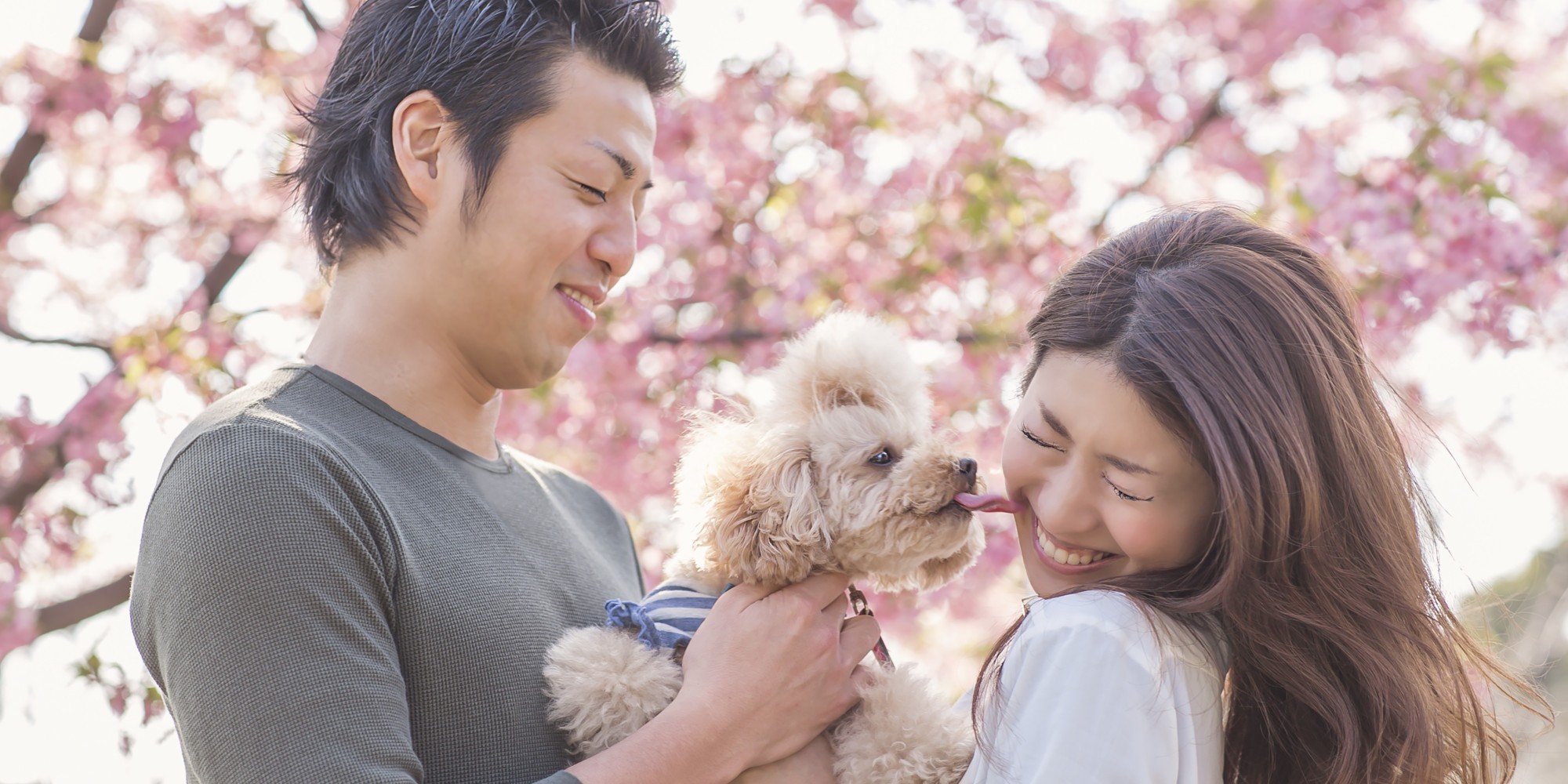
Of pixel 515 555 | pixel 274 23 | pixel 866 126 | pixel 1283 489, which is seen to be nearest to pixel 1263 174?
pixel 866 126

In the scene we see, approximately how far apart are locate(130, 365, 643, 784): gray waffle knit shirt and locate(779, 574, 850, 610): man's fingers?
1.56 feet

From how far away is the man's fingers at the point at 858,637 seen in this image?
217cm

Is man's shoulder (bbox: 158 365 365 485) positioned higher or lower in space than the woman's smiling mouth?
higher

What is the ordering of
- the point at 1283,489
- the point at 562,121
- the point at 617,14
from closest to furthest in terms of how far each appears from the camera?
the point at 1283,489
the point at 562,121
the point at 617,14

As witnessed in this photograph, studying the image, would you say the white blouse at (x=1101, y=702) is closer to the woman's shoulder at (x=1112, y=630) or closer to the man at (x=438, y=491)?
the woman's shoulder at (x=1112, y=630)

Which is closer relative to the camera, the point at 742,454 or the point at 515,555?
the point at 515,555

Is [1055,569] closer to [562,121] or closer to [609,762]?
[609,762]

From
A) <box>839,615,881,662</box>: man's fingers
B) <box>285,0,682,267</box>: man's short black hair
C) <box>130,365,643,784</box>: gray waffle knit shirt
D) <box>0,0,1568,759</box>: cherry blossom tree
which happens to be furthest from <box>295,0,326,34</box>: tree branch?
<box>839,615,881,662</box>: man's fingers

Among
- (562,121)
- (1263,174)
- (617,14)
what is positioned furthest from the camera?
(1263,174)

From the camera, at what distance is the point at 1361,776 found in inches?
70.4

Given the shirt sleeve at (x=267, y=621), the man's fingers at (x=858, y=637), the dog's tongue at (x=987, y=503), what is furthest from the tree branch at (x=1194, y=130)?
the shirt sleeve at (x=267, y=621)

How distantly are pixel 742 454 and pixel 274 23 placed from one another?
3.54 meters

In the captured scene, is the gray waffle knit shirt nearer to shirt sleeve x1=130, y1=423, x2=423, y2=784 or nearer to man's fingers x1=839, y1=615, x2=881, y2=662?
shirt sleeve x1=130, y1=423, x2=423, y2=784

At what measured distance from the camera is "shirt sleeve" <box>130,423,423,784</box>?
1464 millimetres
